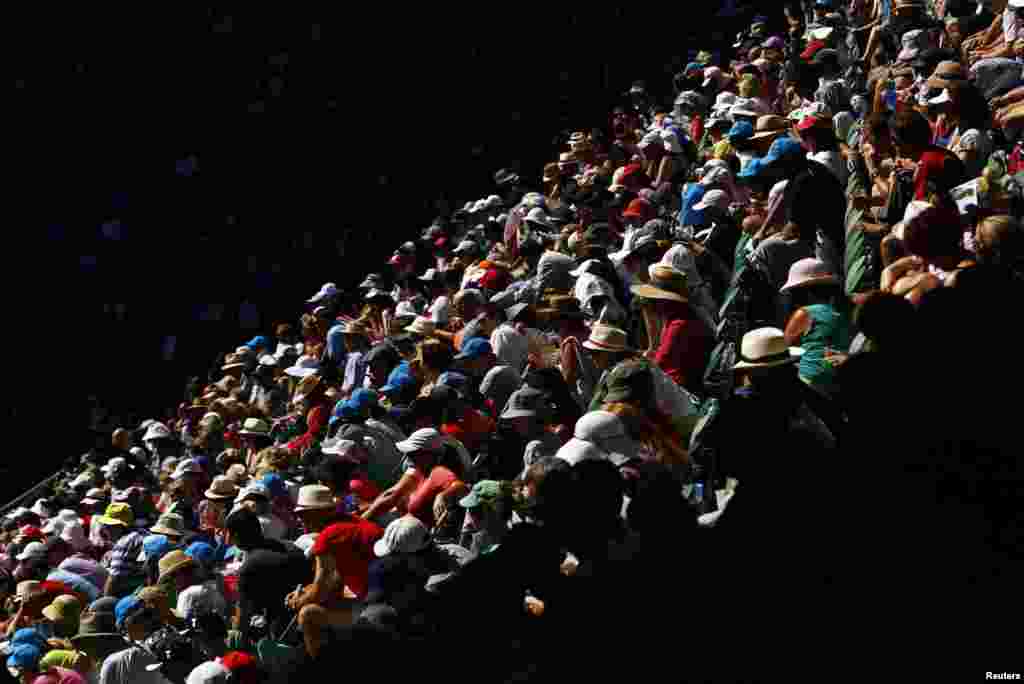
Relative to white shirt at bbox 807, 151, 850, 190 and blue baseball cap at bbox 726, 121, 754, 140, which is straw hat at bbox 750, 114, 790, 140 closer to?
blue baseball cap at bbox 726, 121, 754, 140

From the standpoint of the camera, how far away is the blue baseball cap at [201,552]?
9.42 meters

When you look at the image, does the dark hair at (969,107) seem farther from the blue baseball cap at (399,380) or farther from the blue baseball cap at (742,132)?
the blue baseball cap at (399,380)

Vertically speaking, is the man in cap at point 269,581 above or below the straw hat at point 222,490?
above

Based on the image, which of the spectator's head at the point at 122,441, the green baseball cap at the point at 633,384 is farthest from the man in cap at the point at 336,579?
the spectator's head at the point at 122,441

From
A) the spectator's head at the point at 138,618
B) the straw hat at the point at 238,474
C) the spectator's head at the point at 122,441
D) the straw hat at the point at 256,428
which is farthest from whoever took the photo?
the spectator's head at the point at 122,441

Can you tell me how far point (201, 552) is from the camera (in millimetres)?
9547

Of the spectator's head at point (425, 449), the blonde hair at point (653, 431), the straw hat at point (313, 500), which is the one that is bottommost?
the straw hat at point (313, 500)

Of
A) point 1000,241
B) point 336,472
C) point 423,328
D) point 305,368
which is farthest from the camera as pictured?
point 305,368

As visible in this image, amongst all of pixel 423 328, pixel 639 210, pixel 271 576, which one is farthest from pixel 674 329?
pixel 423 328

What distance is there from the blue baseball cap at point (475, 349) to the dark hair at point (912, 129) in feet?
10.4

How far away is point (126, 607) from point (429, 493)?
2.00 m

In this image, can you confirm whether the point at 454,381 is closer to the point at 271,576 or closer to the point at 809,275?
the point at 271,576

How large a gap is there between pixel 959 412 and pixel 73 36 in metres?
27.5

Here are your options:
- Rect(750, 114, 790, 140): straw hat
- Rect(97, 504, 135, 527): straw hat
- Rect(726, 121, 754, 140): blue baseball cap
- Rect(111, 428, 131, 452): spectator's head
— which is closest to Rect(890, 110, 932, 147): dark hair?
Rect(750, 114, 790, 140): straw hat
